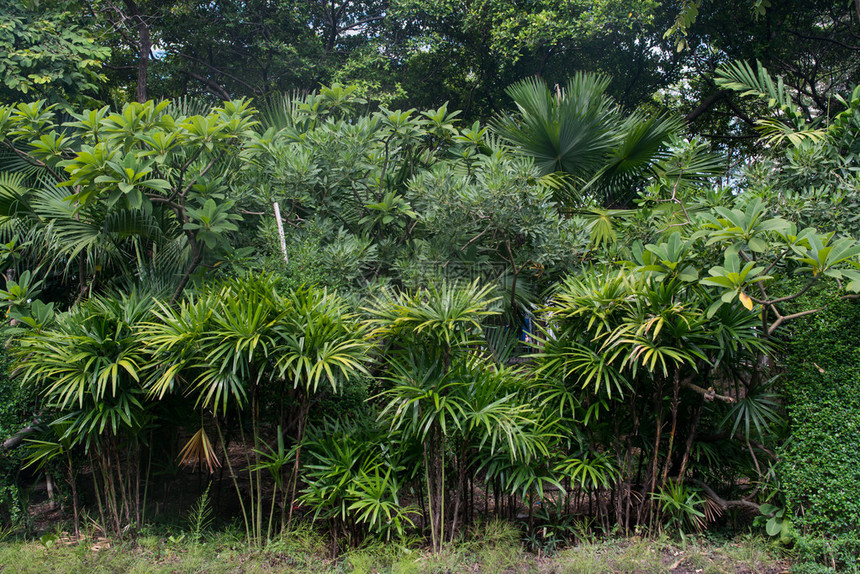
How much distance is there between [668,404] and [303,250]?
3052 mm

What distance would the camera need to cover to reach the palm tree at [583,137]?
5547 millimetres

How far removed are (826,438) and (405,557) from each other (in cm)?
282

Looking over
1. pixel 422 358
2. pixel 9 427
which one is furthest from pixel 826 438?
pixel 9 427

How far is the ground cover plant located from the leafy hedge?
0.01m

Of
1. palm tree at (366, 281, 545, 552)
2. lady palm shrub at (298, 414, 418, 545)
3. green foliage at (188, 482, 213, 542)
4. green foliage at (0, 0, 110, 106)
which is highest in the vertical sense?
green foliage at (0, 0, 110, 106)

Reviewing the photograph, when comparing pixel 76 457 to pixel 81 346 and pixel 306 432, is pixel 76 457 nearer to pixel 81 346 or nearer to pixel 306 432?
pixel 81 346

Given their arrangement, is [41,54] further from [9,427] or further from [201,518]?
[201,518]

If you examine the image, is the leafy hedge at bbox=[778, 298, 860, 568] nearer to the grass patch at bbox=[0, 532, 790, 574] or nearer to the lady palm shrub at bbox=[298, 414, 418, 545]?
the grass patch at bbox=[0, 532, 790, 574]

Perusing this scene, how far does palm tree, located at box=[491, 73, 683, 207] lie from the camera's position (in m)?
5.55

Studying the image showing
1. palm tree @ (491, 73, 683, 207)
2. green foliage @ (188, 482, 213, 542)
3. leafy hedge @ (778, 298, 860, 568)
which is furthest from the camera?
palm tree @ (491, 73, 683, 207)

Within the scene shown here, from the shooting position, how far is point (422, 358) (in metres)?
4.01

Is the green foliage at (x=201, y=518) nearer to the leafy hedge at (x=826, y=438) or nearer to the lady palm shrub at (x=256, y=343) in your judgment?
the lady palm shrub at (x=256, y=343)

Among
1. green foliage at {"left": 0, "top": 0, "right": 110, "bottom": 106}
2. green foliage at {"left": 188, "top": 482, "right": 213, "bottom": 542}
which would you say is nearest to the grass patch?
green foliage at {"left": 188, "top": 482, "right": 213, "bottom": 542}

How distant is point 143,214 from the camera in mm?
4590
